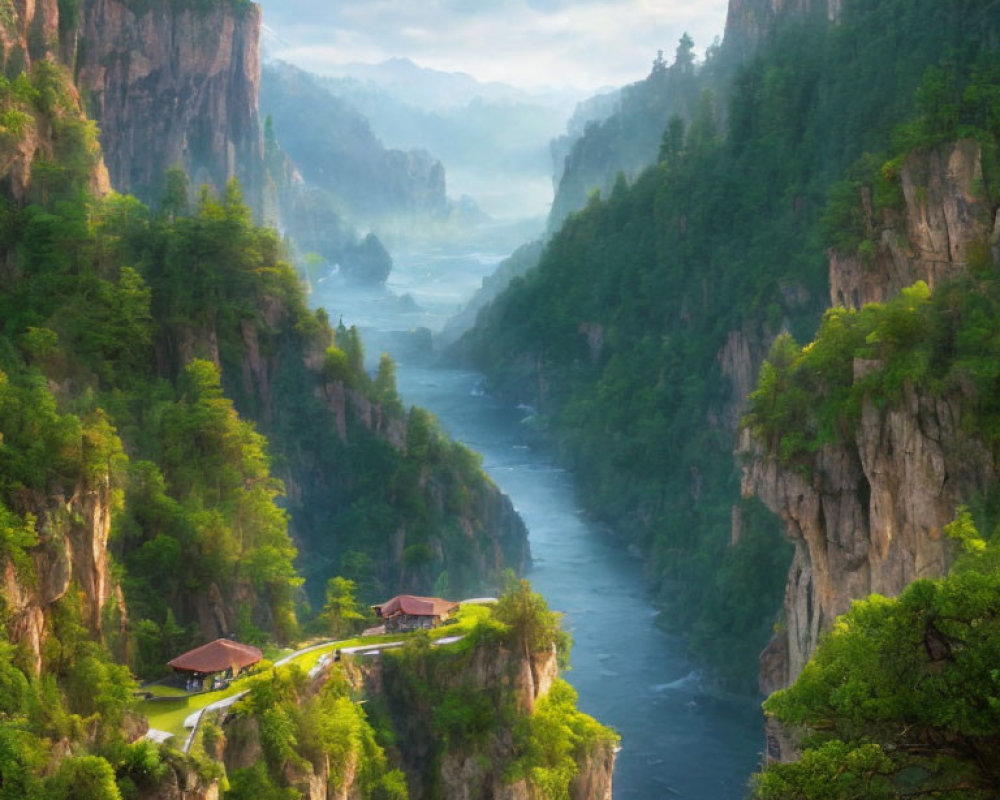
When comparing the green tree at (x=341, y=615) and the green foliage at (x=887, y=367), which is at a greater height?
the green foliage at (x=887, y=367)

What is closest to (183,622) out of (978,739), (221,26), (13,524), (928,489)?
(13,524)

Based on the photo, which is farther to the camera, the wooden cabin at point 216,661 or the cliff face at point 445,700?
the cliff face at point 445,700

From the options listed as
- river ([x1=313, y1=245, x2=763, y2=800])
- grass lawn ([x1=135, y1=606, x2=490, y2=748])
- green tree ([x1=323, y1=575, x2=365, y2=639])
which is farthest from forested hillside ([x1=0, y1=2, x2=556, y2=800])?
river ([x1=313, y1=245, x2=763, y2=800])

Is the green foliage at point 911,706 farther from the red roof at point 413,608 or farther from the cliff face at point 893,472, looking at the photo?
the red roof at point 413,608

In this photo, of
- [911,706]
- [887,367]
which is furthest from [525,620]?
[911,706]

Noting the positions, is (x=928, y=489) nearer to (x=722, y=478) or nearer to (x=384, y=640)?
(x=384, y=640)

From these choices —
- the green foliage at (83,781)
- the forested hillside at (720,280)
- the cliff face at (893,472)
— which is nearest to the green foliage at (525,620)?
the cliff face at (893,472)

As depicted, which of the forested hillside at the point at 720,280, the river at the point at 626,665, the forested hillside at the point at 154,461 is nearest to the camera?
the forested hillside at the point at 154,461
